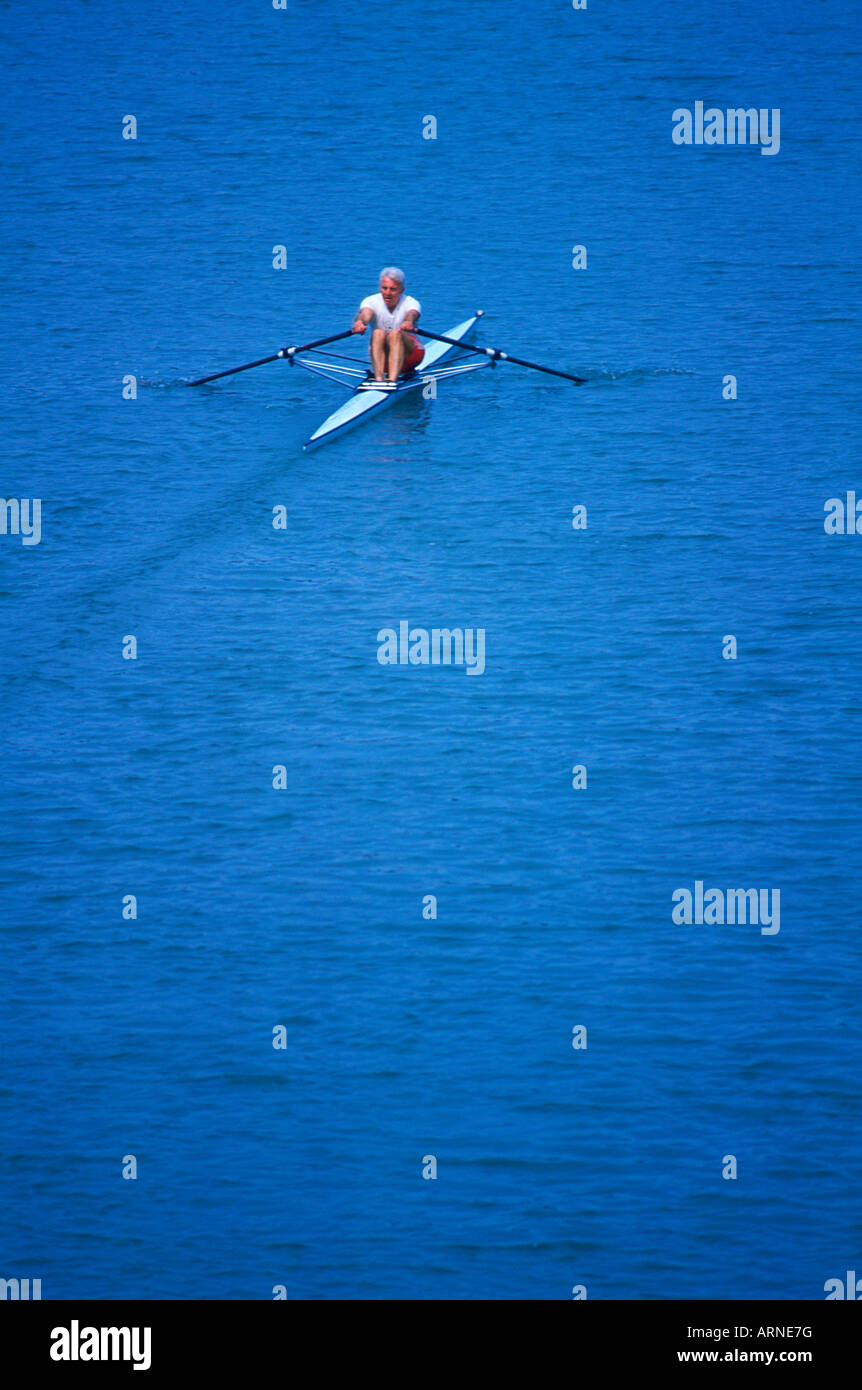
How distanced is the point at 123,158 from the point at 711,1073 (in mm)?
22728

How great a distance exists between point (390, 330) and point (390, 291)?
1.56 ft

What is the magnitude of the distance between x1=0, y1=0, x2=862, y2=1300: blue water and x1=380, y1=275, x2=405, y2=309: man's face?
135cm

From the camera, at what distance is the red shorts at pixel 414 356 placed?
1697 cm

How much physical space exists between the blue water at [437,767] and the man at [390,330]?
0.55m

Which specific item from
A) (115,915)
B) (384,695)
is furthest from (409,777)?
(115,915)

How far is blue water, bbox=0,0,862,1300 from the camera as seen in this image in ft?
23.4
